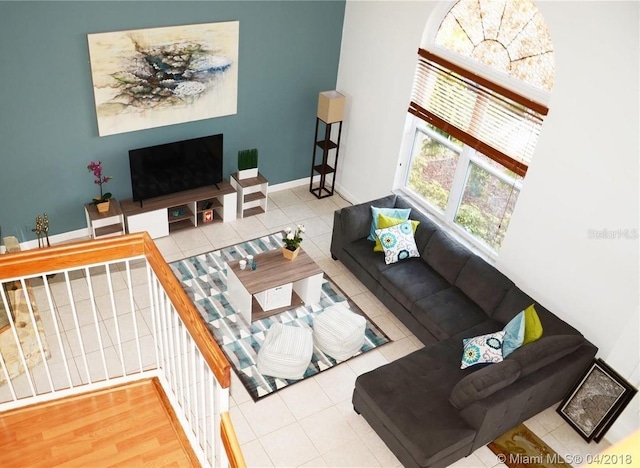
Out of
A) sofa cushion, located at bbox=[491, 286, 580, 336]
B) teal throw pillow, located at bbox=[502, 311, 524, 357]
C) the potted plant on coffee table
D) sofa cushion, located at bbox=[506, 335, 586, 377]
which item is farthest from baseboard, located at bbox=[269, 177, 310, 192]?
sofa cushion, located at bbox=[506, 335, 586, 377]

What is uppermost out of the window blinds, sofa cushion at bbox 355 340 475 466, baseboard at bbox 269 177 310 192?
the window blinds

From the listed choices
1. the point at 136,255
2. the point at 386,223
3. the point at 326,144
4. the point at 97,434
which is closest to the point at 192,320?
the point at 136,255

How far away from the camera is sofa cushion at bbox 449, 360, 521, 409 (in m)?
4.45

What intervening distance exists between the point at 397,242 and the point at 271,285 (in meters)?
1.42

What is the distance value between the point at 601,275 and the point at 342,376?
2395 mm

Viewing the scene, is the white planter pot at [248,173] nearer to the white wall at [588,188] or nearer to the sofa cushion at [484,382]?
the white wall at [588,188]

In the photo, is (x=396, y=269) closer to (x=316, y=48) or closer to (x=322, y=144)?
(x=322, y=144)

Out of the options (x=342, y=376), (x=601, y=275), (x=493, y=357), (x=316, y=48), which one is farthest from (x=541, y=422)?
(x=316, y=48)

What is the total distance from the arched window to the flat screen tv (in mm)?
2250

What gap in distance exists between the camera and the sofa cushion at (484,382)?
Answer: 4449 mm

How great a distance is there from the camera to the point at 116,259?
9.27 feet

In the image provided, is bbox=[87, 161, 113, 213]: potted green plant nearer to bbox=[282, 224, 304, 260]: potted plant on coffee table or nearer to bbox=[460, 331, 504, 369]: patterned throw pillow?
bbox=[282, 224, 304, 260]: potted plant on coffee table

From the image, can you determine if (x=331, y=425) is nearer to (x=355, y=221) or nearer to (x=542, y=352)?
(x=542, y=352)

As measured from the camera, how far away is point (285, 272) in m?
5.88
